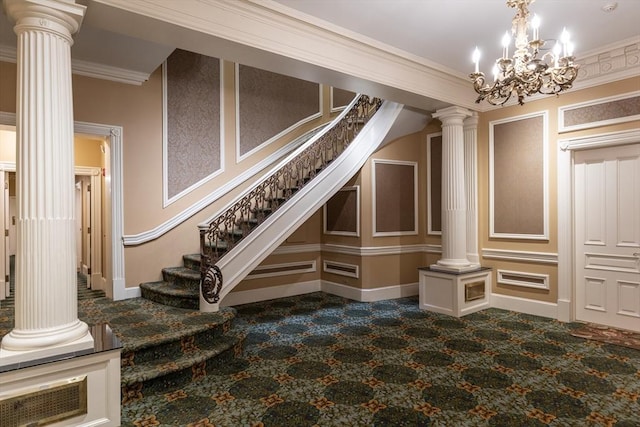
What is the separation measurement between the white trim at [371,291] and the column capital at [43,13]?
4.92 m

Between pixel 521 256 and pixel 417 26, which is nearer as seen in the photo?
pixel 417 26

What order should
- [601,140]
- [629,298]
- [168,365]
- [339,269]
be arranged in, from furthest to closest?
1. [339,269]
2. [601,140]
3. [629,298]
4. [168,365]

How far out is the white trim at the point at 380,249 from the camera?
6.11 m

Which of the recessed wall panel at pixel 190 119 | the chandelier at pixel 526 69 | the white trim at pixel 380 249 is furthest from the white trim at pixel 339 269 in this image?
the chandelier at pixel 526 69

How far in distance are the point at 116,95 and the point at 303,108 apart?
127 inches

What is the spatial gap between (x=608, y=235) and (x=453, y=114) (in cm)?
244

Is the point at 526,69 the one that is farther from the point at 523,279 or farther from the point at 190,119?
the point at 190,119

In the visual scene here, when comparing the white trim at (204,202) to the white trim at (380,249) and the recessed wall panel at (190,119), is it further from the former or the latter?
the white trim at (380,249)

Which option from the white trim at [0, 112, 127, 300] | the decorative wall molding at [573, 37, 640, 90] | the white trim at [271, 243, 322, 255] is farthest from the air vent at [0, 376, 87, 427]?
the decorative wall molding at [573, 37, 640, 90]

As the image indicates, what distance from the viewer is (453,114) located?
5.43 m

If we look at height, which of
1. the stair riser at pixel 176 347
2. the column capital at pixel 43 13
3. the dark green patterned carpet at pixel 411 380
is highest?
the column capital at pixel 43 13

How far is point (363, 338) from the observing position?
4.32 metres

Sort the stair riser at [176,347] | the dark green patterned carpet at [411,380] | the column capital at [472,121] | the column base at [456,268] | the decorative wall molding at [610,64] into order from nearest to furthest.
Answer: the dark green patterned carpet at [411,380] → the stair riser at [176,347] → the decorative wall molding at [610,64] → the column base at [456,268] → the column capital at [472,121]

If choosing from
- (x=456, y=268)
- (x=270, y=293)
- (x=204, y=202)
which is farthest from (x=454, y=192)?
(x=204, y=202)
